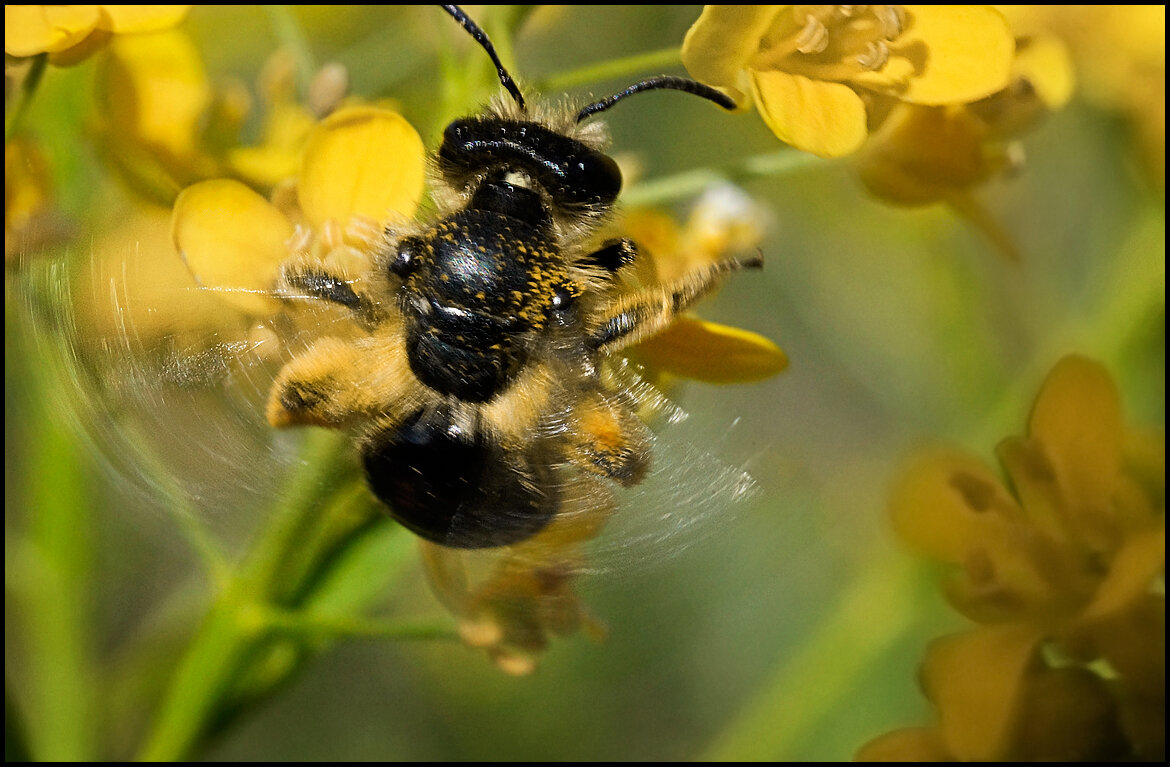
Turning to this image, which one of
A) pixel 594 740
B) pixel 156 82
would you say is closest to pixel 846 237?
pixel 594 740

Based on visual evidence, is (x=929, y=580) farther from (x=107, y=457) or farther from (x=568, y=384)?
(x=107, y=457)

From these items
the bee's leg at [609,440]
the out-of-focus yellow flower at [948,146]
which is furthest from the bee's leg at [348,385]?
the out-of-focus yellow flower at [948,146]

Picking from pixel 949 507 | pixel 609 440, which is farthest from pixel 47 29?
pixel 949 507

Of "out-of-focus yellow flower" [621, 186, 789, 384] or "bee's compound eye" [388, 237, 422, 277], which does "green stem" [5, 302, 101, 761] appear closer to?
"bee's compound eye" [388, 237, 422, 277]

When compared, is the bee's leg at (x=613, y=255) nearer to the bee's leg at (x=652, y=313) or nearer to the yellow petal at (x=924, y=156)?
the bee's leg at (x=652, y=313)

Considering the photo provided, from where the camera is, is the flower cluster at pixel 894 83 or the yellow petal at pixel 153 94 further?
the yellow petal at pixel 153 94

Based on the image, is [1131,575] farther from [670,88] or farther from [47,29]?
[47,29]
